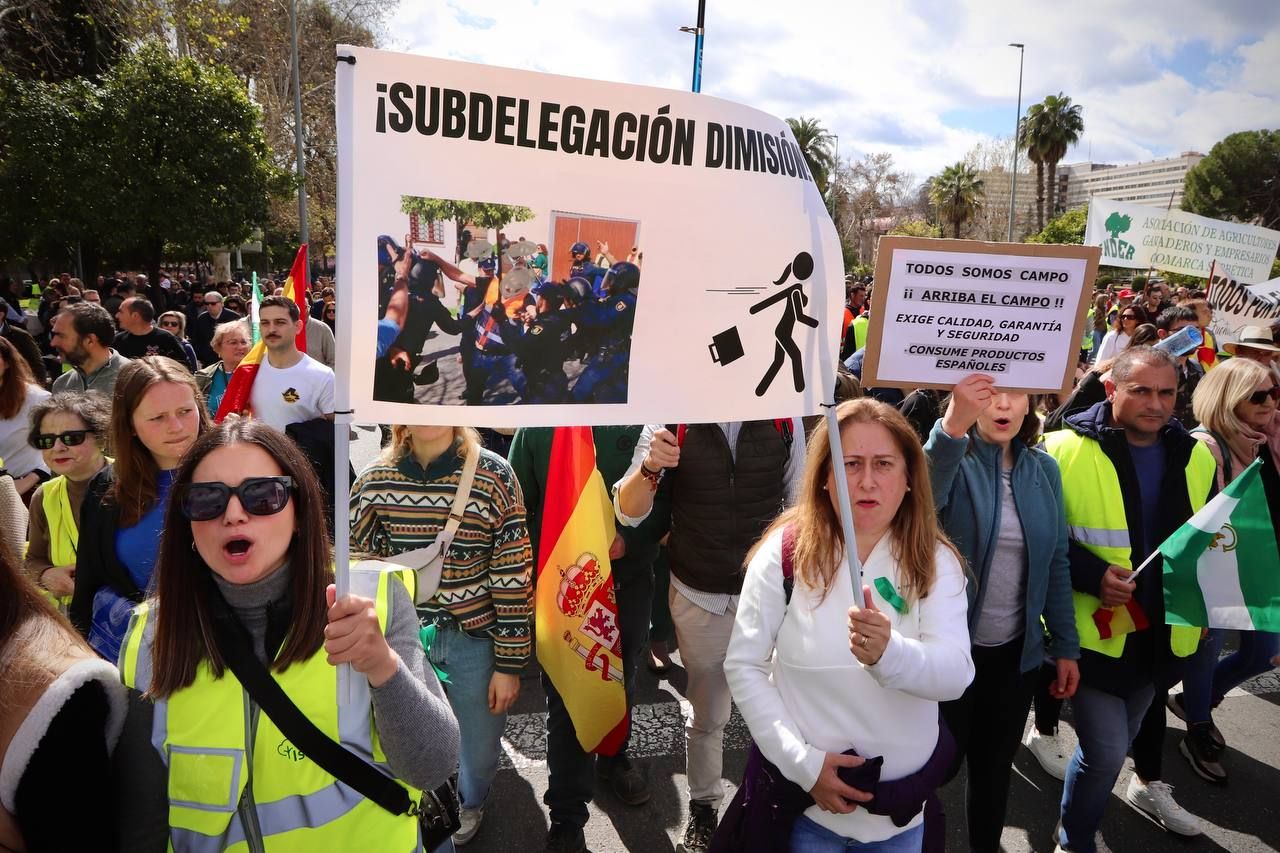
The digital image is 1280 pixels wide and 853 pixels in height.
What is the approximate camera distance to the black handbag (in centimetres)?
161

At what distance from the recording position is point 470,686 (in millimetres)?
2844

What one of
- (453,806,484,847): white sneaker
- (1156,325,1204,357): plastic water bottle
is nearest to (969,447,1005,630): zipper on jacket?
(453,806,484,847): white sneaker

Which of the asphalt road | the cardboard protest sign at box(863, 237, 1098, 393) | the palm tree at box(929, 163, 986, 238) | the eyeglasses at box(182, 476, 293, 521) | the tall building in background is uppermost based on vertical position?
the tall building in background

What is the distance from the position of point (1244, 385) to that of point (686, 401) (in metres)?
3.25

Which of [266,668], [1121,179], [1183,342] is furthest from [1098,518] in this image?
[1121,179]

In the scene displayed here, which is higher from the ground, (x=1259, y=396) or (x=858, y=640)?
(x=1259, y=396)

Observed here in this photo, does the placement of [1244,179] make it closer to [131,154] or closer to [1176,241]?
[1176,241]

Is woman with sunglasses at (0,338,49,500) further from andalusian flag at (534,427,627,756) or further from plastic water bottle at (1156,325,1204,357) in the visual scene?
plastic water bottle at (1156,325,1204,357)

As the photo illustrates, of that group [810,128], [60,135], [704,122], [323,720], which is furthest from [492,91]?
[810,128]

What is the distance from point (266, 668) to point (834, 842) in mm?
1424

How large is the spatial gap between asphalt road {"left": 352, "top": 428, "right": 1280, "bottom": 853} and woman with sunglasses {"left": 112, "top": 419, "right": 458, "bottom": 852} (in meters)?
1.70

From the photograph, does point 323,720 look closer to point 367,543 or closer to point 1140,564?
point 367,543

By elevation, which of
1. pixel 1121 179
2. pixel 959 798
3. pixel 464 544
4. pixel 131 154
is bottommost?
pixel 959 798

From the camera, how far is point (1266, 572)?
299 cm
